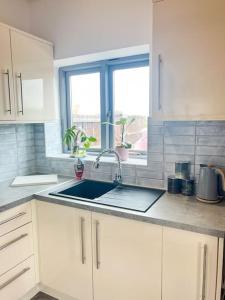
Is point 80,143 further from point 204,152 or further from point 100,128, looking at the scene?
point 204,152

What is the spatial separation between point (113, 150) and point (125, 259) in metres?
0.80

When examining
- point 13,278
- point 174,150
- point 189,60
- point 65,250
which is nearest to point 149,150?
point 174,150

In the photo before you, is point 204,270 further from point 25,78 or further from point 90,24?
point 90,24

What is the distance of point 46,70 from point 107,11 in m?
0.68

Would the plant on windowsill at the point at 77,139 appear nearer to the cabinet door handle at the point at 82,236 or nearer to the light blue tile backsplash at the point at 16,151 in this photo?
the light blue tile backsplash at the point at 16,151

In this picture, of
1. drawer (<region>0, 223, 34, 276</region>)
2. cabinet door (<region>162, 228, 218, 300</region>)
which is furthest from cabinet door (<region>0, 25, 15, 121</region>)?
cabinet door (<region>162, 228, 218, 300</region>)

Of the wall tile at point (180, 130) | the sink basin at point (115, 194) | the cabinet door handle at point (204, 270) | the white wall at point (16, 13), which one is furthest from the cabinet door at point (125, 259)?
the white wall at point (16, 13)

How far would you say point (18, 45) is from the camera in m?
1.78

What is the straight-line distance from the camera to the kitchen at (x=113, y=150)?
1274mm

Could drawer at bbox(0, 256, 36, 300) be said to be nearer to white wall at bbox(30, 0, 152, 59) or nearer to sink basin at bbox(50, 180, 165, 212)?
sink basin at bbox(50, 180, 165, 212)

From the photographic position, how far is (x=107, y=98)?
2.19 metres

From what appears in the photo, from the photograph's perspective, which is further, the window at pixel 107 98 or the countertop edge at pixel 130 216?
the window at pixel 107 98

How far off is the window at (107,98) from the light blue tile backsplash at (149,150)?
11.1 inches

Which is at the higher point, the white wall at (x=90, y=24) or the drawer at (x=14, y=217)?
the white wall at (x=90, y=24)
